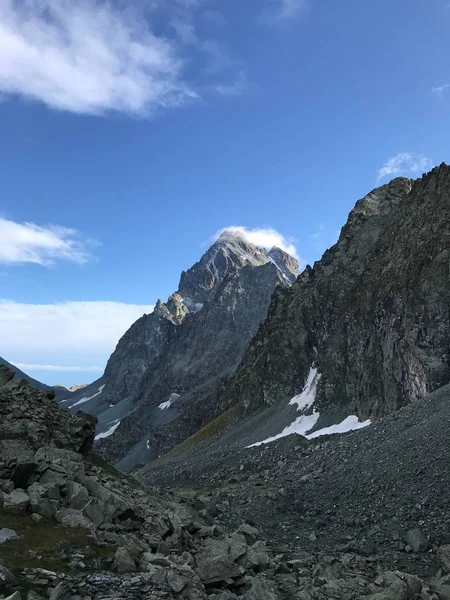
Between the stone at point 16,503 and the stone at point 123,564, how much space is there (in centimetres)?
609

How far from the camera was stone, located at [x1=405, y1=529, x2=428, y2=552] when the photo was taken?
27.8 metres

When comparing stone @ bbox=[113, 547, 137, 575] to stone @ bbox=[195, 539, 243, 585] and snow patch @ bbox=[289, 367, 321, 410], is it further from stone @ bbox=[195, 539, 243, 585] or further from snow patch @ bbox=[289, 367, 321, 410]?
snow patch @ bbox=[289, 367, 321, 410]

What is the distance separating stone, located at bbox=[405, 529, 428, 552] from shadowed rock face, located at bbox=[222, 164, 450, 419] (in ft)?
126

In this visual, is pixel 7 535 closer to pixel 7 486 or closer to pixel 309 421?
pixel 7 486

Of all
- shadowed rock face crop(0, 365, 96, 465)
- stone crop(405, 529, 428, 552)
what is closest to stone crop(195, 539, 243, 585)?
shadowed rock face crop(0, 365, 96, 465)

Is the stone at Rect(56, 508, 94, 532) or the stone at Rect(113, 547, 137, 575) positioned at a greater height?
the stone at Rect(56, 508, 94, 532)

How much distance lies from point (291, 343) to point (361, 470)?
257ft

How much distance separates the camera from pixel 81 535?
17.9m

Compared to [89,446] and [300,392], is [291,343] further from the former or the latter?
[89,446]

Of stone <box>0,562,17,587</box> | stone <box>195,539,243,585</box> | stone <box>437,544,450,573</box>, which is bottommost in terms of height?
stone <box>437,544,450,573</box>

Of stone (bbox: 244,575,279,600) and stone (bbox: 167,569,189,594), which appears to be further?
stone (bbox: 244,575,279,600)

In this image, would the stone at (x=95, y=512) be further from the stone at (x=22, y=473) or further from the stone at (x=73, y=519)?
the stone at (x=22, y=473)

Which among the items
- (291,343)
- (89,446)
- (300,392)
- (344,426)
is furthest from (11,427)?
(291,343)

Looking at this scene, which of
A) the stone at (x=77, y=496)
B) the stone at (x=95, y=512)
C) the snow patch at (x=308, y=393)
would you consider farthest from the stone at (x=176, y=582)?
the snow patch at (x=308, y=393)
